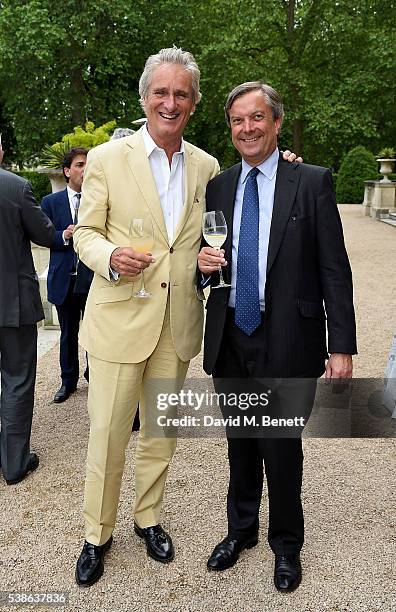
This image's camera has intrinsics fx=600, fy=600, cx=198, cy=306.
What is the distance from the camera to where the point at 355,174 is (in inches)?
1059

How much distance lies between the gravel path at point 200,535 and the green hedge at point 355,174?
23599mm

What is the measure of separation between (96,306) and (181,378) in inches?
22.8

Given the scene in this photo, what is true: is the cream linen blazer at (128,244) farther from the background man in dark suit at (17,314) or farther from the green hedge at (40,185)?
the green hedge at (40,185)

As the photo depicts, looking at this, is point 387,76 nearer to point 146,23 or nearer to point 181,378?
point 146,23

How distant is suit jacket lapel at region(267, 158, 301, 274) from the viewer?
102 inches

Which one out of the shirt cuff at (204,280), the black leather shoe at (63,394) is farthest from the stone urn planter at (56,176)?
the shirt cuff at (204,280)

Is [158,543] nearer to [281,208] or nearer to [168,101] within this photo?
[281,208]

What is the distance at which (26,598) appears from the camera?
279 centimetres

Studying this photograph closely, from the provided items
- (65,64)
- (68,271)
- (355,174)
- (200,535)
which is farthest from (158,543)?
(355,174)

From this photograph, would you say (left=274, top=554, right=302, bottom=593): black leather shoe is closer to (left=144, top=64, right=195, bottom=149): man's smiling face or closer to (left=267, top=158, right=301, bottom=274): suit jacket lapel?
(left=267, top=158, right=301, bottom=274): suit jacket lapel

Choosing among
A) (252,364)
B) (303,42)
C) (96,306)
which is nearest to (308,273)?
(252,364)

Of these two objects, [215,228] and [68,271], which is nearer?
[215,228]

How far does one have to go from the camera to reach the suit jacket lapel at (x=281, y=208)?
2.59 metres

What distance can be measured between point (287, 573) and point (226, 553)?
328 millimetres
